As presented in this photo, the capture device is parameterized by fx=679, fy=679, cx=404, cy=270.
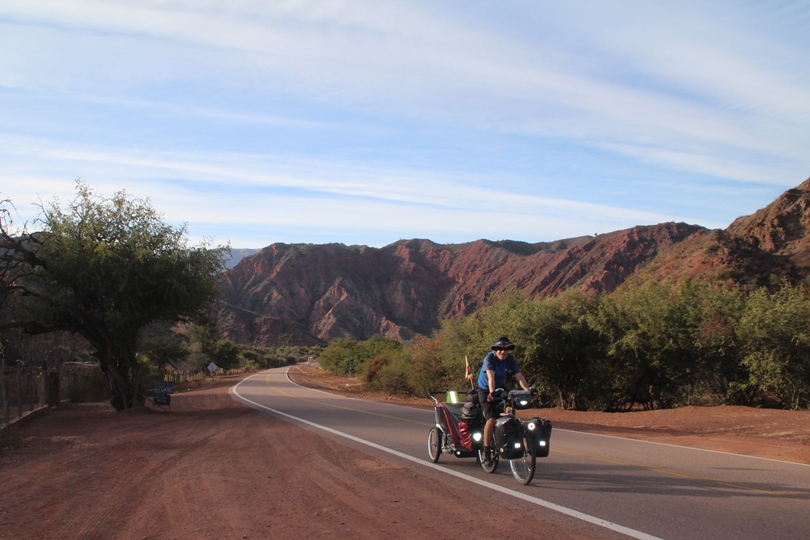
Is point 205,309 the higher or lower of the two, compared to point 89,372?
higher

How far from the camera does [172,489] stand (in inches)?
370

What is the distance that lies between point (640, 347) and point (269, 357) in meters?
88.2

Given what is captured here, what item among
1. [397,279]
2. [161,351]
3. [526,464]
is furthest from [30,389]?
[397,279]

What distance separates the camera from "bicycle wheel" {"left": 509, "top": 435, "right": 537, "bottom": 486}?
9047 mm

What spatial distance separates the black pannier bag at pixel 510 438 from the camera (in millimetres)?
9266

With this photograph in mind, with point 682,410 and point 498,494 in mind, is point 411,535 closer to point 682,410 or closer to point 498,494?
point 498,494

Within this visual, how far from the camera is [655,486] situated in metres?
9.15

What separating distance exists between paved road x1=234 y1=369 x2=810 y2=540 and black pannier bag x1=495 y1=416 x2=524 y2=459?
432 millimetres

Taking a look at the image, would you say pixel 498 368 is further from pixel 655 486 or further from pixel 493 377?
pixel 655 486

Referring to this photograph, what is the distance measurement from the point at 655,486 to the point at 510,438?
203cm

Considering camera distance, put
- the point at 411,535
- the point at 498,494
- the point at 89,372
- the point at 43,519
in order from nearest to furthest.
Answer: the point at 411,535 < the point at 43,519 < the point at 498,494 < the point at 89,372

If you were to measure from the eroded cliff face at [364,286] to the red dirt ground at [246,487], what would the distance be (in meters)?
91.0

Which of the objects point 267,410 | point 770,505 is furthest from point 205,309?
point 770,505

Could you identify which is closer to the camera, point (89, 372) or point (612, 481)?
point (612, 481)
